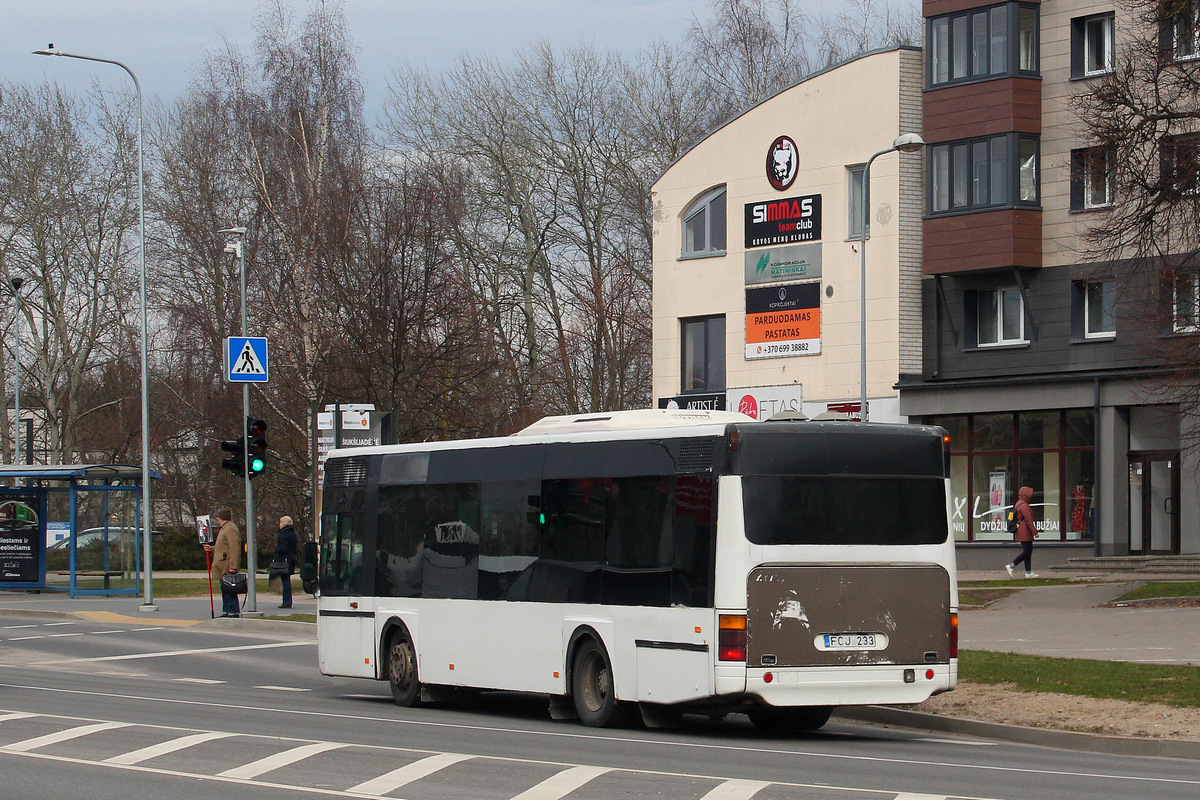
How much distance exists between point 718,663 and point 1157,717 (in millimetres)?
4132

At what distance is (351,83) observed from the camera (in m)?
55.2

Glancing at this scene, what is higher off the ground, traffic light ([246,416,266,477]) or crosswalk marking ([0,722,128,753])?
traffic light ([246,416,266,477])

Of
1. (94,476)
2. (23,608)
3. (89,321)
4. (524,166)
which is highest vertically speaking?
(524,166)

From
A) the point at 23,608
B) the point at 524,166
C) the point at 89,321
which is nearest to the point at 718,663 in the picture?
the point at 23,608

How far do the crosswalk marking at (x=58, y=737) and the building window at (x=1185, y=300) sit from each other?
20866 millimetres

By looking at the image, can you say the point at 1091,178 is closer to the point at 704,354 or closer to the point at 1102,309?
the point at 1102,309

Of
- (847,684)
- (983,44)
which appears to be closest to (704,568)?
(847,684)

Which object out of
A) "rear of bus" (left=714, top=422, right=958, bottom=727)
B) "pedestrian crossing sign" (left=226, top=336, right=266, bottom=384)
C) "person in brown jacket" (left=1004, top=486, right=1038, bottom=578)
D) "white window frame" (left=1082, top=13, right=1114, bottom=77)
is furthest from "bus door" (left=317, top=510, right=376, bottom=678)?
"white window frame" (left=1082, top=13, right=1114, bottom=77)

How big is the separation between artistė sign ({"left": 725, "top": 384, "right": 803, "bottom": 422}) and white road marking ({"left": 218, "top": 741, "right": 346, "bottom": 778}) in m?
31.8

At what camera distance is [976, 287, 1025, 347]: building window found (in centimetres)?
4141

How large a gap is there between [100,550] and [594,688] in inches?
1102

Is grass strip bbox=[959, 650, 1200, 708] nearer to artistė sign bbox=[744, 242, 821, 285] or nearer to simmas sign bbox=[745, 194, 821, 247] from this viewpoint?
artistė sign bbox=[744, 242, 821, 285]

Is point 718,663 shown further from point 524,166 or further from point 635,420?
point 524,166

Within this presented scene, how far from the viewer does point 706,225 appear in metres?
47.8
